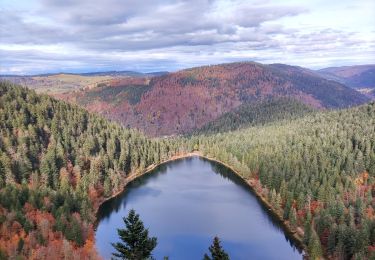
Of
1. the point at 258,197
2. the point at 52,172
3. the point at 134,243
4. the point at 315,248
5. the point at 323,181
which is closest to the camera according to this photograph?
the point at 134,243

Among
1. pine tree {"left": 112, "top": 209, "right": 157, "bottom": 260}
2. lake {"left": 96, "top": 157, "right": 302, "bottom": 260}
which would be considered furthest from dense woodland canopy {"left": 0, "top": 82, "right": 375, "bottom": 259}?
pine tree {"left": 112, "top": 209, "right": 157, "bottom": 260}

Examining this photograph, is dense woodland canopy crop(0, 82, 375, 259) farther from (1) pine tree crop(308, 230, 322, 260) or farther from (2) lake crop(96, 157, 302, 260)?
(2) lake crop(96, 157, 302, 260)

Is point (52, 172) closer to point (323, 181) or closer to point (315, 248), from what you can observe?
point (315, 248)

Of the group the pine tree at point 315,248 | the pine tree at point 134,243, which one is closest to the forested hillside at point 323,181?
the pine tree at point 315,248

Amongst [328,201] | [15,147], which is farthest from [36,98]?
[328,201]

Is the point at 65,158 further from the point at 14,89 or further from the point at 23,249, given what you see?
the point at 23,249

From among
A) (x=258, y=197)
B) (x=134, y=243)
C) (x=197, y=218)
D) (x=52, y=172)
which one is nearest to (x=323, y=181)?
(x=258, y=197)
